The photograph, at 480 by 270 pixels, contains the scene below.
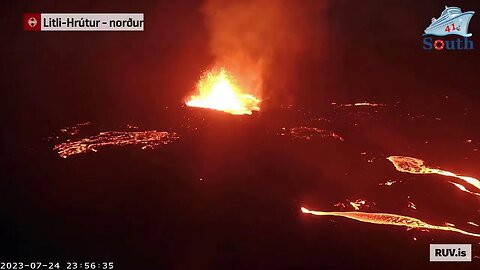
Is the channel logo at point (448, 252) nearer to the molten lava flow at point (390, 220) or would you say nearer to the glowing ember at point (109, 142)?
the molten lava flow at point (390, 220)

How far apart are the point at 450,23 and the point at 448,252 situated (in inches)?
38.5

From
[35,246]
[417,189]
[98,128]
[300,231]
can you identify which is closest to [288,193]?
[300,231]

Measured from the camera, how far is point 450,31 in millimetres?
1758

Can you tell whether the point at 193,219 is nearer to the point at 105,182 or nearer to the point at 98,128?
the point at 105,182

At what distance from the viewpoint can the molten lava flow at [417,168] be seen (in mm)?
1792

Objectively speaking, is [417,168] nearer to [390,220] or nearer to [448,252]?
[390,220]

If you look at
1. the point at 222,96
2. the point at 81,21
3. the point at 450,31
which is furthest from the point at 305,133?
the point at 81,21

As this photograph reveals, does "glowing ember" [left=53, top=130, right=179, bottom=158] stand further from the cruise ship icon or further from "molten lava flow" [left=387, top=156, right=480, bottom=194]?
the cruise ship icon

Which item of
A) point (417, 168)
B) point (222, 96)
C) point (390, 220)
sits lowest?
point (390, 220)

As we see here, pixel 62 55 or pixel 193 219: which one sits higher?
pixel 62 55

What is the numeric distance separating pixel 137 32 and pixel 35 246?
101 centimetres

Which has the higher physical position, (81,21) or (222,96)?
(81,21)

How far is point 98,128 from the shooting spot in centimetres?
176

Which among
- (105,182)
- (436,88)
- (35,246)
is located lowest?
(35,246)
